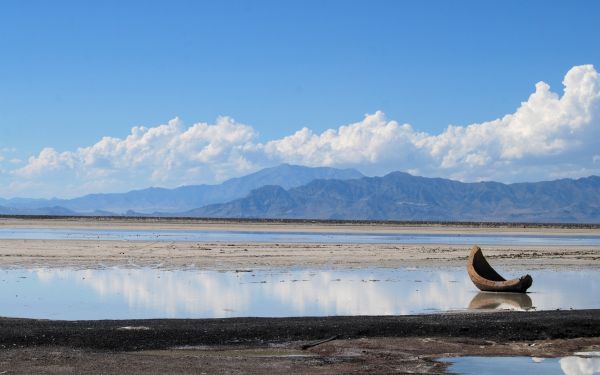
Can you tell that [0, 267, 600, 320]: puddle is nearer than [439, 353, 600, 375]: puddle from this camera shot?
No

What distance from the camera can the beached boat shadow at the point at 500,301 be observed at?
22031 millimetres

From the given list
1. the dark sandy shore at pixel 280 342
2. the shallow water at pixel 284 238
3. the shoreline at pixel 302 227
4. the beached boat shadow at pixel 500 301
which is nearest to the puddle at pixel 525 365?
the dark sandy shore at pixel 280 342

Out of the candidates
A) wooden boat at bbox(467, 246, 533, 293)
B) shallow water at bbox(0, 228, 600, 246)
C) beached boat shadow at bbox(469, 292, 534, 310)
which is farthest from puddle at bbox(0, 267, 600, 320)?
shallow water at bbox(0, 228, 600, 246)

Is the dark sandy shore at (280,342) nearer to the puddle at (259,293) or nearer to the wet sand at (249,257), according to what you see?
the puddle at (259,293)

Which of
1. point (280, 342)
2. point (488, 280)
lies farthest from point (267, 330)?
point (488, 280)

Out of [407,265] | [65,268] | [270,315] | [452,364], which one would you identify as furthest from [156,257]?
[452,364]

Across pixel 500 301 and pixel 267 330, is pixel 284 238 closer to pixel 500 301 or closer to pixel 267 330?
pixel 500 301

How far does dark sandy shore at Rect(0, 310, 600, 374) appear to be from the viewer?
13.0 meters

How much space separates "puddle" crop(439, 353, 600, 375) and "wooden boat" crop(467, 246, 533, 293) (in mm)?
10879

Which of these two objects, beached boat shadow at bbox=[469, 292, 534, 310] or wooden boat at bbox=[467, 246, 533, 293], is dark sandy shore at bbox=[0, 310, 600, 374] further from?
wooden boat at bbox=[467, 246, 533, 293]

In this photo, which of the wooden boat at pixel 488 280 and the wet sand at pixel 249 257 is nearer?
the wooden boat at pixel 488 280

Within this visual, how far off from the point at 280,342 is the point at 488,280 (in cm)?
1246

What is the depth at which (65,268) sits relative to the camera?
107 feet

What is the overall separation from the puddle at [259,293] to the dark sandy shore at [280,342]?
10.3 ft
